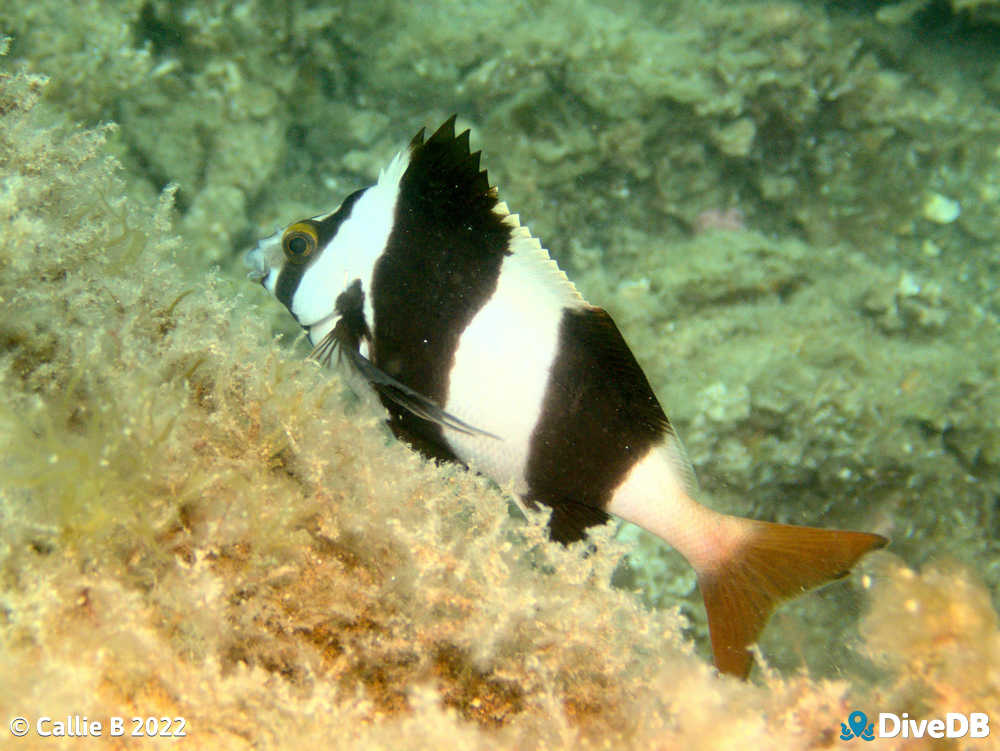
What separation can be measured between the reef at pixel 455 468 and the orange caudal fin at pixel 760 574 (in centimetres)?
22

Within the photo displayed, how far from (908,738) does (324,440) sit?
167 centimetres

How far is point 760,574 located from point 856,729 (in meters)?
0.49

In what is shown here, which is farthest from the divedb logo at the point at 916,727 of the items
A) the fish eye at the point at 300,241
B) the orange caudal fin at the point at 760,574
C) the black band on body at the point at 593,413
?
the fish eye at the point at 300,241

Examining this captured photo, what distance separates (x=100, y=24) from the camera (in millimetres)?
4750

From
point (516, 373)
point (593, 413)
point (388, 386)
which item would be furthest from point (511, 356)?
point (388, 386)

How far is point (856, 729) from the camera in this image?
1.42 m

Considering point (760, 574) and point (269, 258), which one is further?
point (269, 258)

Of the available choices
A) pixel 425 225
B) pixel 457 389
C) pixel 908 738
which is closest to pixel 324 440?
pixel 457 389

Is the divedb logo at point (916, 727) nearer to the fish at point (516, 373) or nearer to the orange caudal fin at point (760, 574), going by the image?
the orange caudal fin at point (760, 574)

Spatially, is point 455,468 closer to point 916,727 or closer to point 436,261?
point 436,261

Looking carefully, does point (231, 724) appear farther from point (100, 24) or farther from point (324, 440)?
point (100, 24)

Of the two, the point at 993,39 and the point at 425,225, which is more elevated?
the point at 425,225

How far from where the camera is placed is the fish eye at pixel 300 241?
7.01 ft

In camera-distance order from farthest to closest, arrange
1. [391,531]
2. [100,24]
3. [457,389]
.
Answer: [100,24] < [457,389] < [391,531]
